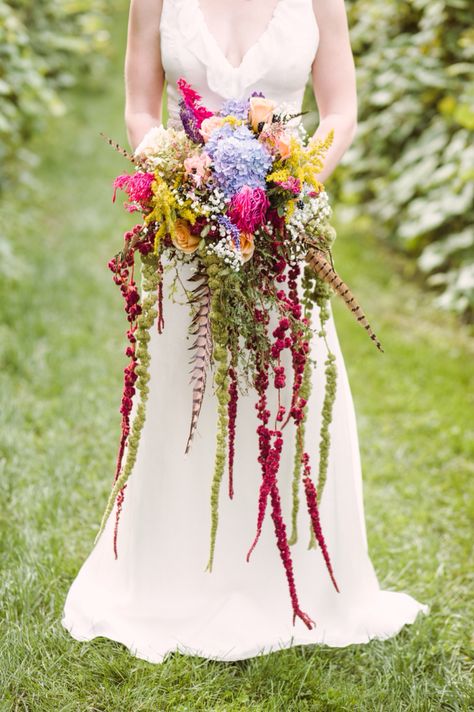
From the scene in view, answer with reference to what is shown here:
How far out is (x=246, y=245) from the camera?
2.13m

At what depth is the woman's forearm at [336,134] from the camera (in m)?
2.56

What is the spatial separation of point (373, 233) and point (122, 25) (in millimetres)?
11586

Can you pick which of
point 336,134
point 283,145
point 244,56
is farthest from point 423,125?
point 283,145

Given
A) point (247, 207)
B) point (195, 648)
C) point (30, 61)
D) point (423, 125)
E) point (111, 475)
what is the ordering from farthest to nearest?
1. point (423, 125)
2. point (30, 61)
3. point (111, 475)
4. point (195, 648)
5. point (247, 207)

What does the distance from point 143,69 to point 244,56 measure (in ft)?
1.07

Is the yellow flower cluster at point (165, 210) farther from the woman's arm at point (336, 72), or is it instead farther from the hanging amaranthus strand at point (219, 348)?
the woman's arm at point (336, 72)

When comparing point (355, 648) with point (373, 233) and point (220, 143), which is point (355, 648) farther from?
point (373, 233)

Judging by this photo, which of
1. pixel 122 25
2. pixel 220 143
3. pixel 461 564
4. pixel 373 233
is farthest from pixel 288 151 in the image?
pixel 122 25

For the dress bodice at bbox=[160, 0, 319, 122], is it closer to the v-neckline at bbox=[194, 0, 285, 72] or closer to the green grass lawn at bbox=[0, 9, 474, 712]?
the v-neckline at bbox=[194, 0, 285, 72]

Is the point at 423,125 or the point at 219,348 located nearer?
the point at 219,348

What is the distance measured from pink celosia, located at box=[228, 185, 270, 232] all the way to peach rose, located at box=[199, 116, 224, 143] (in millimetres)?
197

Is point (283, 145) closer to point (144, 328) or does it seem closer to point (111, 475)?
point (144, 328)

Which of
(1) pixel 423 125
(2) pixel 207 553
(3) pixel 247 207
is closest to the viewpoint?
(3) pixel 247 207

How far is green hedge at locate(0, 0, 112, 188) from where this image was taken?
218 inches
